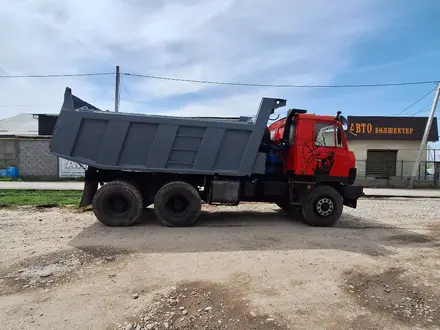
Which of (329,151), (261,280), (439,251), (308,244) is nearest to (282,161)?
(329,151)

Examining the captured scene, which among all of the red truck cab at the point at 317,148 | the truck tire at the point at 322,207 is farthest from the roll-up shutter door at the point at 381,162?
the truck tire at the point at 322,207

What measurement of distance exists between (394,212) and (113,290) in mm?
10342

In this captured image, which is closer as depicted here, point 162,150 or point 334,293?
point 334,293

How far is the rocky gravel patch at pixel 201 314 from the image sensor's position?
11.5 feet

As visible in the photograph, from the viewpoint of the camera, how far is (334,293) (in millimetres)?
4402

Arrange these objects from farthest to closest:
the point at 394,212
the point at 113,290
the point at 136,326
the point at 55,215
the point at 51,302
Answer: the point at 394,212 → the point at 55,215 → the point at 113,290 → the point at 51,302 → the point at 136,326

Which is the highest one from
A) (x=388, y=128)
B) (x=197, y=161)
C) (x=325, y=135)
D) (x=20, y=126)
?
(x=388, y=128)

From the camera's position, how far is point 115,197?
26.9ft

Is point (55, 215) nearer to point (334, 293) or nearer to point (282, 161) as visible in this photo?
point (282, 161)

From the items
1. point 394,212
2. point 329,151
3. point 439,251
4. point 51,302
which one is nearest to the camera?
point 51,302

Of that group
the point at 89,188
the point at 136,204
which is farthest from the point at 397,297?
the point at 89,188

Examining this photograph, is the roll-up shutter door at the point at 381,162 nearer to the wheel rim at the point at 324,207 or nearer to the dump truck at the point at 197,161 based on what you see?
the dump truck at the point at 197,161

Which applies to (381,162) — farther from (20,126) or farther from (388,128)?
(20,126)

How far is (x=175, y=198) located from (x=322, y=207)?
3754 mm
